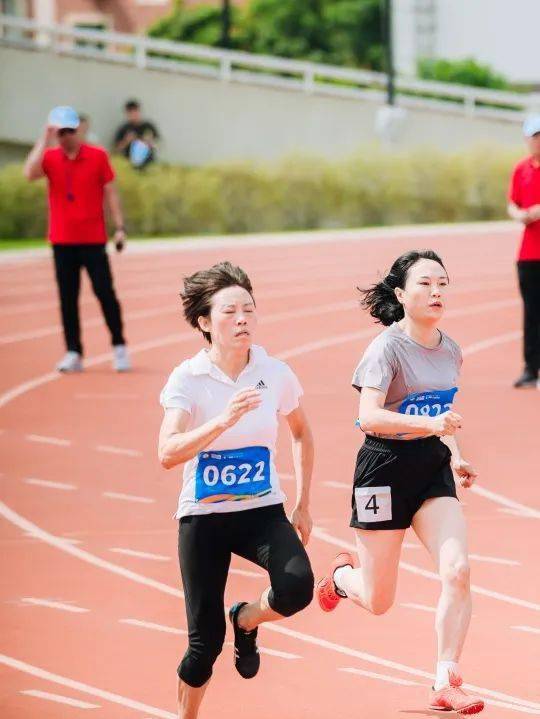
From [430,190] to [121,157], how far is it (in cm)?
636

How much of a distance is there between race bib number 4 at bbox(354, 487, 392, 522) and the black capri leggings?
20.1 inches

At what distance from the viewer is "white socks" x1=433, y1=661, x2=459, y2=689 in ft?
18.7

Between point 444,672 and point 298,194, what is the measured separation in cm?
2796

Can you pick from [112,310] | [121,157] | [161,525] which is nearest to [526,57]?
[121,157]

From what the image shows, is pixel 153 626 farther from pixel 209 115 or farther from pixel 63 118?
pixel 209 115

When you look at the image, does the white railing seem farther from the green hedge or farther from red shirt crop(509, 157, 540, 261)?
red shirt crop(509, 157, 540, 261)

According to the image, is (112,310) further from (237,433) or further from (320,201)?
(320,201)

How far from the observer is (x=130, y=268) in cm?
2441

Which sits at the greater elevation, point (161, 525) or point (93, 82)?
point (93, 82)

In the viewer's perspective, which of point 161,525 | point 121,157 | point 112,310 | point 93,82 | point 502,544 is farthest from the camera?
point 93,82

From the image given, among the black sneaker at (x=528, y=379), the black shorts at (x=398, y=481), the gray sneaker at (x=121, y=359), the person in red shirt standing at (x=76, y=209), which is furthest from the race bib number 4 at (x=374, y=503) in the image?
the gray sneaker at (x=121, y=359)

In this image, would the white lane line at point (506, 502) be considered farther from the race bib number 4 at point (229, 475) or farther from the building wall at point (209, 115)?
the building wall at point (209, 115)

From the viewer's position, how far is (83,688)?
6.32 metres

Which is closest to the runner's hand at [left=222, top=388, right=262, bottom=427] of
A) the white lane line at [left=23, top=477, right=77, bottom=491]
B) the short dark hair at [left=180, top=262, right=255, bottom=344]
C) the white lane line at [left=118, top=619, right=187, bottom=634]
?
the short dark hair at [left=180, top=262, right=255, bottom=344]
